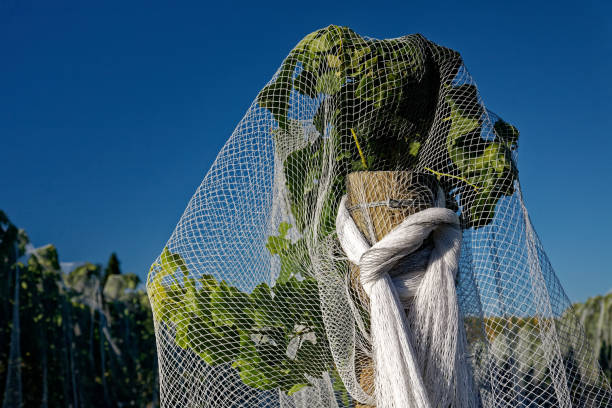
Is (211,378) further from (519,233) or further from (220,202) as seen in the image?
(519,233)

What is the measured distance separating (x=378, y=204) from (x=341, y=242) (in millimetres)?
105

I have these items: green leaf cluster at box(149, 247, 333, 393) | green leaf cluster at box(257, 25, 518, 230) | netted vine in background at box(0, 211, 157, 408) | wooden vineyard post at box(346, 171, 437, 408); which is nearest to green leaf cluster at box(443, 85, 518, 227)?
green leaf cluster at box(257, 25, 518, 230)

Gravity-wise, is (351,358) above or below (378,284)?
below

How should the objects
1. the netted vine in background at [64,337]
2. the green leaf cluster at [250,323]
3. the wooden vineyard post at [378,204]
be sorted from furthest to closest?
the netted vine in background at [64,337]
the green leaf cluster at [250,323]
the wooden vineyard post at [378,204]

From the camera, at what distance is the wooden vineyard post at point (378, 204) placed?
3.35ft

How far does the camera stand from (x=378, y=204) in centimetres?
102

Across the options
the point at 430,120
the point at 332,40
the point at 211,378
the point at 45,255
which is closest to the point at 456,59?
the point at 430,120

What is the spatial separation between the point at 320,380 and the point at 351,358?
19 cm

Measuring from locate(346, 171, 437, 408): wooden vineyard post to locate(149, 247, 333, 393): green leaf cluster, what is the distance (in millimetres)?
154

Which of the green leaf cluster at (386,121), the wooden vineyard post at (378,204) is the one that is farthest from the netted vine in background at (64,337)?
the wooden vineyard post at (378,204)

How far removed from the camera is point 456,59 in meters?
1.23

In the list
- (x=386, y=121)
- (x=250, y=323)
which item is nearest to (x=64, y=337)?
A: (x=250, y=323)

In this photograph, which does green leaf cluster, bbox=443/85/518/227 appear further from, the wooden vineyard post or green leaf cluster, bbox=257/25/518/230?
the wooden vineyard post

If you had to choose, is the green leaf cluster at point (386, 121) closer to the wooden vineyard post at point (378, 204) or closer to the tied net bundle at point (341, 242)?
the tied net bundle at point (341, 242)
